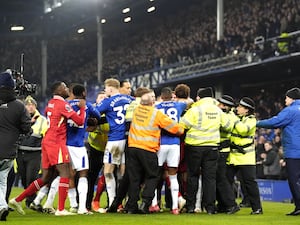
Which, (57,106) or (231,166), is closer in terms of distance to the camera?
(57,106)

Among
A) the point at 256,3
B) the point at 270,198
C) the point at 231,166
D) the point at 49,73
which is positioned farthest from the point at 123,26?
the point at 231,166

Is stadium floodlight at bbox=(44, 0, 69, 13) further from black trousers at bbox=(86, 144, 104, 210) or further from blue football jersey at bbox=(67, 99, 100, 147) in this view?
blue football jersey at bbox=(67, 99, 100, 147)

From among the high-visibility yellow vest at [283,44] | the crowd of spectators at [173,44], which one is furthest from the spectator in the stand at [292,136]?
the high-visibility yellow vest at [283,44]

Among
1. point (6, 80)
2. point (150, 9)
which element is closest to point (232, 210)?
point (6, 80)

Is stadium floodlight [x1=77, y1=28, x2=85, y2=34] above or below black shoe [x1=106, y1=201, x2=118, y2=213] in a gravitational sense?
above

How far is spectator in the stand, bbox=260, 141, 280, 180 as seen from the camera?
21812 millimetres

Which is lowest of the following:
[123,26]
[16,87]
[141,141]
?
[141,141]

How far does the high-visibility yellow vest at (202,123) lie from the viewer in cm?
1305

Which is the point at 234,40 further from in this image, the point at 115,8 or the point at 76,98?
the point at 76,98

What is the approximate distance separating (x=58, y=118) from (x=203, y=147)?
261 cm

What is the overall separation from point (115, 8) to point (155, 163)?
109ft

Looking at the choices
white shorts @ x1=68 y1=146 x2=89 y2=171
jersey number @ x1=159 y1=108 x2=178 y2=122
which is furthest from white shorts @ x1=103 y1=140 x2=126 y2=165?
jersey number @ x1=159 y1=108 x2=178 y2=122

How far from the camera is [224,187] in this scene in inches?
533

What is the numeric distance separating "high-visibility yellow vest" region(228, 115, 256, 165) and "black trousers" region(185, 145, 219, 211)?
0.82 meters
